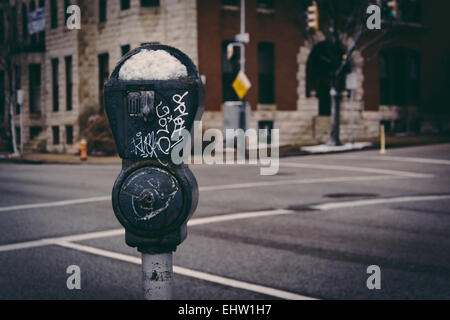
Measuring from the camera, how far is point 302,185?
14.1 metres

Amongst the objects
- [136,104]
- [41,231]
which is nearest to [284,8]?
[41,231]

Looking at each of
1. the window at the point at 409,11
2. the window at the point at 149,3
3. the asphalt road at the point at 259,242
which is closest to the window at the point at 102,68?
the window at the point at 149,3

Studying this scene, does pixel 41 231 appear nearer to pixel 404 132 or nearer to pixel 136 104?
pixel 136 104

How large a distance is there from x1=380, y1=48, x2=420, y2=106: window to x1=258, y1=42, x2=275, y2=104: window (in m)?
7.18

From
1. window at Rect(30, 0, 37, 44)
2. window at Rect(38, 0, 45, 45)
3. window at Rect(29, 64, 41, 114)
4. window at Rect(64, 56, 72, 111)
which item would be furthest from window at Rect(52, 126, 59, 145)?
window at Rect(30, 0, 37, 44)

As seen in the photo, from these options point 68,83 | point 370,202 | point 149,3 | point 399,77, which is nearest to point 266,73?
point 149,3

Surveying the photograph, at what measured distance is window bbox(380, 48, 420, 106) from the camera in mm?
34688

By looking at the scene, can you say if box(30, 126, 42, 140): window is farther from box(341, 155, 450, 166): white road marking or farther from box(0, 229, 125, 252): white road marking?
box(0, 229, 125, 252): white road marking

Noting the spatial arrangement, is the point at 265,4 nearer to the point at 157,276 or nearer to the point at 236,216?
the point at 236,216

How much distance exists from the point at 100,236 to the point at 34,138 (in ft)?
95.8

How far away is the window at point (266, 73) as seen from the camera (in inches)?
1198

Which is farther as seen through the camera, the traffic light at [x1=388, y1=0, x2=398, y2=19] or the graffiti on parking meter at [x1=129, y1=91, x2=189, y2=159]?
the traffic light at [x1=388, y1=0, x2=398, y2=19]

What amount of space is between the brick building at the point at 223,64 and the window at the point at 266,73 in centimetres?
5

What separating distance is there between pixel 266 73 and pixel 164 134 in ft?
92.0
